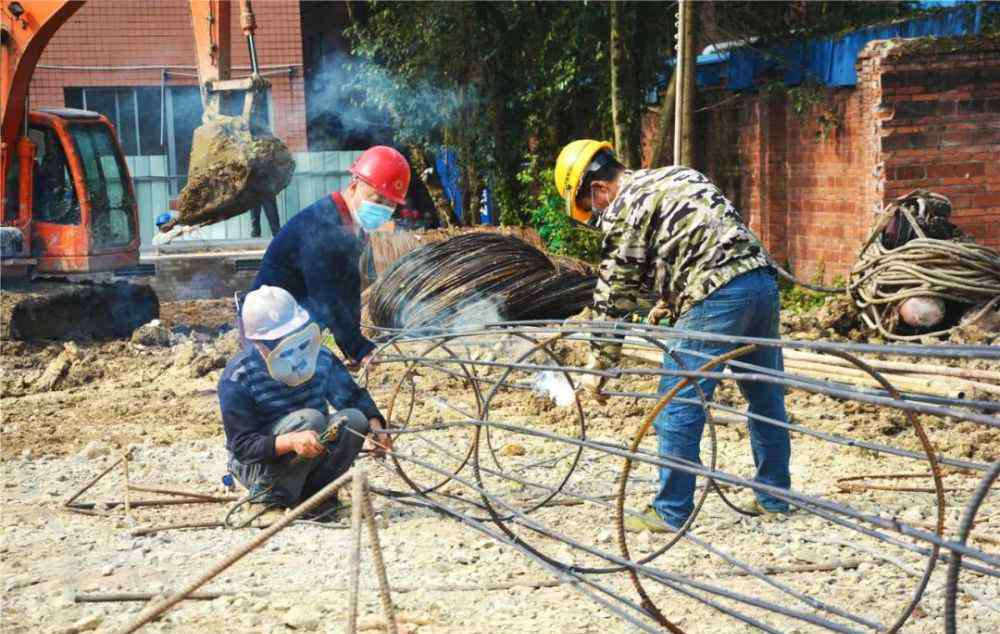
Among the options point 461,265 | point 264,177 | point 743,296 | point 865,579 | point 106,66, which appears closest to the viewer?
point 865,579

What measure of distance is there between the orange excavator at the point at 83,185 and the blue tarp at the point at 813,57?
554cm

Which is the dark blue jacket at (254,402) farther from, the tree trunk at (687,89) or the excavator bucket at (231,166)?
the tree trunk at (687,89)

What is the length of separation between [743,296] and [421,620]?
6.68 ft

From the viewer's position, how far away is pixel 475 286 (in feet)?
30.6

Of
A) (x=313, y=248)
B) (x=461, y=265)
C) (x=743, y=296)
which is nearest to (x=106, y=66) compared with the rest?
(x=461, y=265)

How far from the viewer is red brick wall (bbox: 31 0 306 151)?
772 inches

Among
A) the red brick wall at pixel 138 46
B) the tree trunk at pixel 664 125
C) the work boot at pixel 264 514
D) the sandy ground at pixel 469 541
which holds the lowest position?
the sandy ground at pixel 469 541

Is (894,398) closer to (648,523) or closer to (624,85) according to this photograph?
(648,523)

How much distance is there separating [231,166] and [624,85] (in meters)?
5.18

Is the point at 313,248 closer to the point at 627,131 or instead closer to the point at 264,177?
the point at 264,177

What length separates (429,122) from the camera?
15977mm

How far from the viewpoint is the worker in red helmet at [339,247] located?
20.0ft

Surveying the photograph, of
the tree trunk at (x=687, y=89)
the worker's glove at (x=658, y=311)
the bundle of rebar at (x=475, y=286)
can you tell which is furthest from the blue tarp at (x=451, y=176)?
the worker's glove at (x=658, y=311)

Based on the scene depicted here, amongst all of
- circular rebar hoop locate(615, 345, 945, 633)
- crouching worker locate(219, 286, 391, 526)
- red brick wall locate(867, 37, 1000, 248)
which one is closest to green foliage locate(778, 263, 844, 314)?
red brick wall locate(867, 37, 1000, 248)
